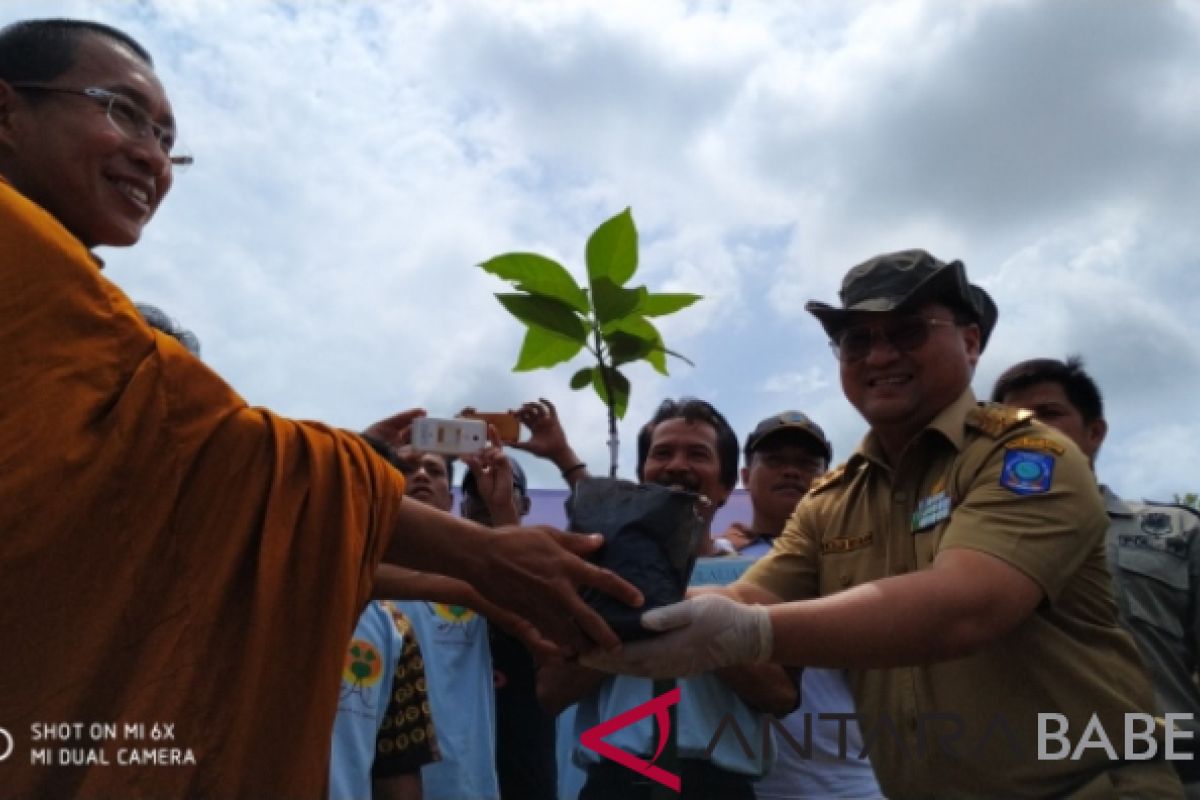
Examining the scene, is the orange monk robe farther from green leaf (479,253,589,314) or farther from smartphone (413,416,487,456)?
smartphone (413,416,487,456)

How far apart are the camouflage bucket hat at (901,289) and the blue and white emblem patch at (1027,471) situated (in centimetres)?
54

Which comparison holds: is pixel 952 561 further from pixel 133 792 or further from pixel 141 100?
pixel 141 100

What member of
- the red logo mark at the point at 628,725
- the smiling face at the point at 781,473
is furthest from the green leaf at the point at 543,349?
the smiling face at the point at 781,473

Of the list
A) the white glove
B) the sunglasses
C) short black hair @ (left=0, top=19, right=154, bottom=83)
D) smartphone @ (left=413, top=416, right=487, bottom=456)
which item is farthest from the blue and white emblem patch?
short black hair @ (left=0, top=19, right=154, bottom=83)

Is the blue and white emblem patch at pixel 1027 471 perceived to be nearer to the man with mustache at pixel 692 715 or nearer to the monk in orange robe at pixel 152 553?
the man with mustache at pixel 692 715

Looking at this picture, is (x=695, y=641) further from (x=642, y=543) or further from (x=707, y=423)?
(x=707, y=423)

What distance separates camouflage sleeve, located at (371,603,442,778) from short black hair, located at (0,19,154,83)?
7.48 feet

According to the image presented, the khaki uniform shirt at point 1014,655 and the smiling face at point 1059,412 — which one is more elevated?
the smiling face at point 1059,412

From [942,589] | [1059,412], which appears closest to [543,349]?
[942,589]

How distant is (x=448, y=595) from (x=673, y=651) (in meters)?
0.78

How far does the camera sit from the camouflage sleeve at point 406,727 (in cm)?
359

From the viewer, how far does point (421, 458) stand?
173 inches

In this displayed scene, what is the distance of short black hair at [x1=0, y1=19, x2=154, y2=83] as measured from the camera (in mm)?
2424

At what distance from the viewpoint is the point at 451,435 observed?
12.9 ft
